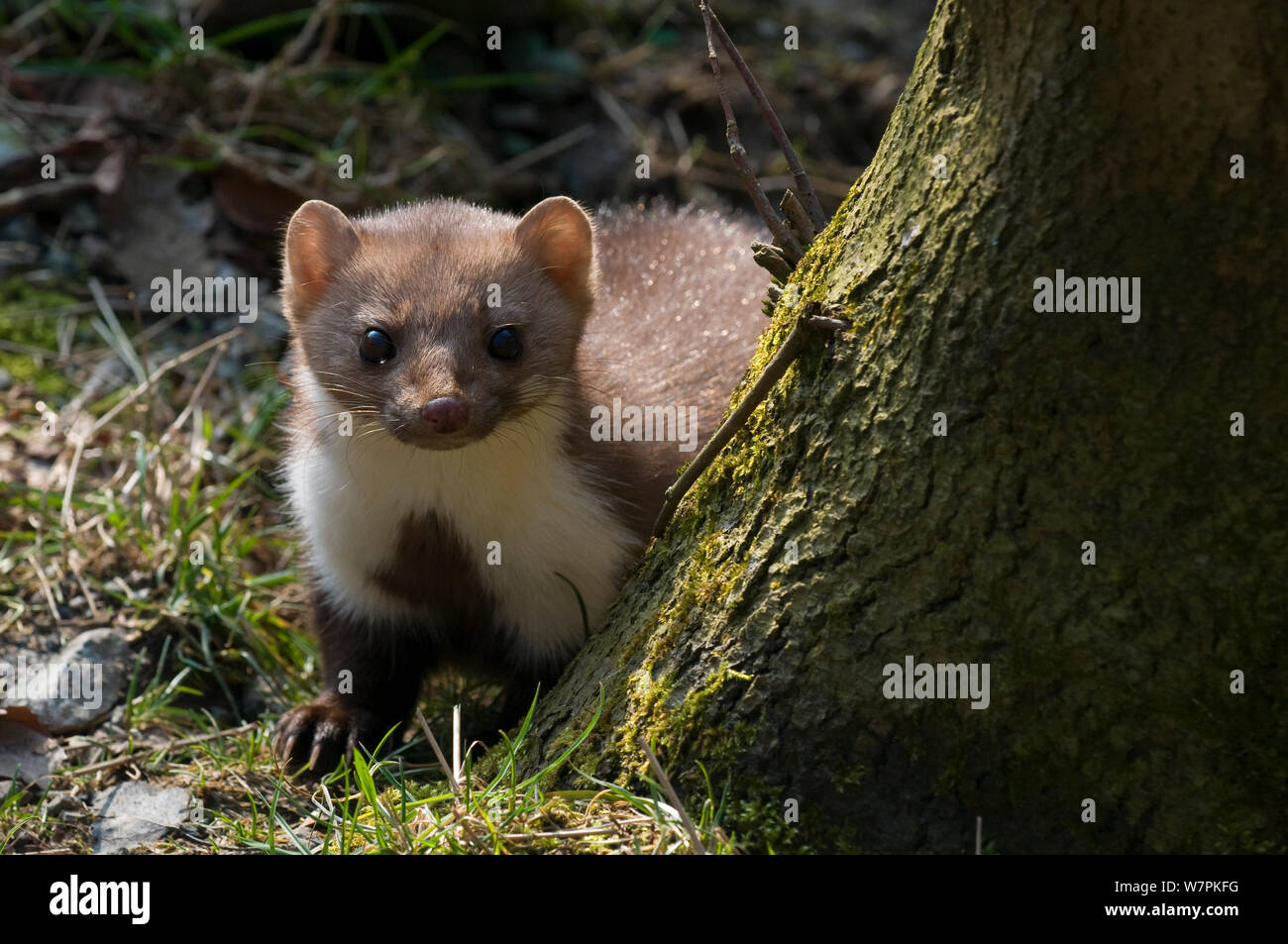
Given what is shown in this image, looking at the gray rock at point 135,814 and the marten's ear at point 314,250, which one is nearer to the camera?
the gray rock at point 135,814

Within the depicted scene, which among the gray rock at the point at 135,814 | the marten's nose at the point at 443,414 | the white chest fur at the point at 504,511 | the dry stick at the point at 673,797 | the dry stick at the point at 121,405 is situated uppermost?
the dry stick at the point at 121,405

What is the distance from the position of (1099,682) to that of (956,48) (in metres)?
1.48

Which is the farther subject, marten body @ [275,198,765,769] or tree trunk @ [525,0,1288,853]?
marten body @ [275,198,765,769]

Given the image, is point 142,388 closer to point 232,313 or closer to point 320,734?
point 232,313

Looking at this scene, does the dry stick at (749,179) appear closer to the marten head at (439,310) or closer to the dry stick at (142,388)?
the marten head at (439,310)

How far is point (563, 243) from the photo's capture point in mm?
4691

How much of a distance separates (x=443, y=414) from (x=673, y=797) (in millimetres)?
1353

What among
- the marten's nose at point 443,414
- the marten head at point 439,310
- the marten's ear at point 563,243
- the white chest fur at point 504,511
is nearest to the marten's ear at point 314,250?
the marten head at point 439,310

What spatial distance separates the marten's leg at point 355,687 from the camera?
470 centimetres

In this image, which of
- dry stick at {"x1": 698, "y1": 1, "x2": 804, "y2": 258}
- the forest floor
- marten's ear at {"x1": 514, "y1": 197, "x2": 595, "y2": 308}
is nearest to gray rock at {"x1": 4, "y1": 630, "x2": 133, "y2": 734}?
the forest floor

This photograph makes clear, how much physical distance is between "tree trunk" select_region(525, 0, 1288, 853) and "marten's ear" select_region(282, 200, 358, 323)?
1.79 metres

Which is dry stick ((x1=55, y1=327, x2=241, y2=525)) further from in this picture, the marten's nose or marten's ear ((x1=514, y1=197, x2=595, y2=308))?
the marten's nose

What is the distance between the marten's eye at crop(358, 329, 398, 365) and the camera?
14.3 ft
